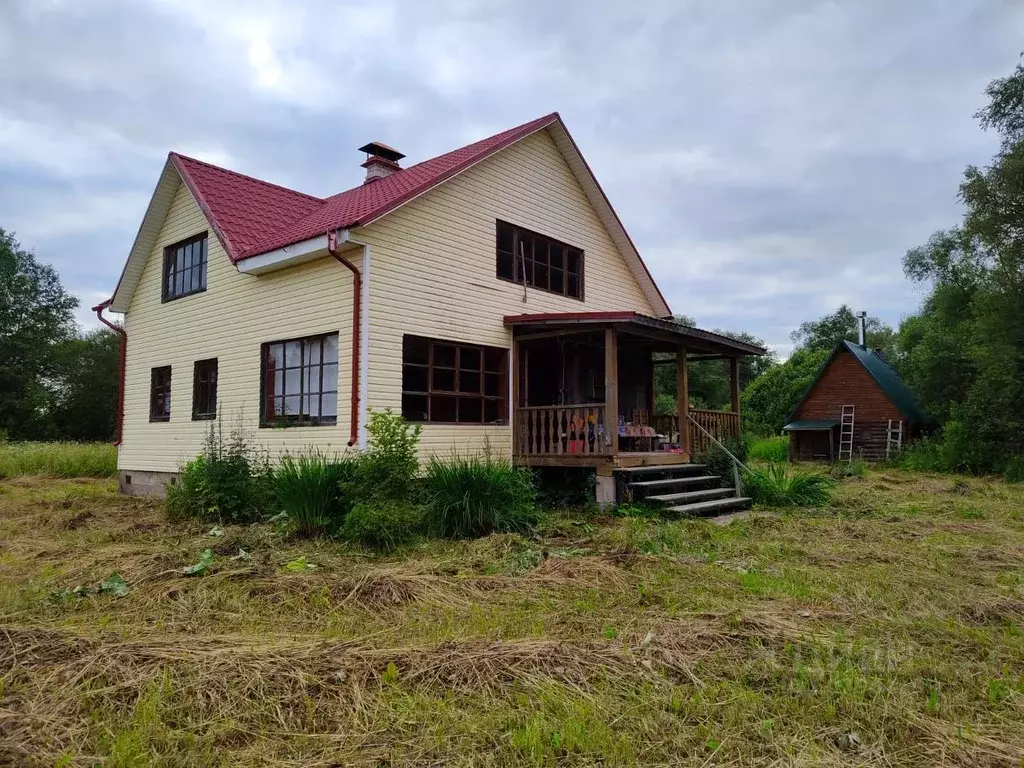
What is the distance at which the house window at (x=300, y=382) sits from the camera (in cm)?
1080

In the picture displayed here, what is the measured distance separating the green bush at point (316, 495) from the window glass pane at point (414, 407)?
5.83ft

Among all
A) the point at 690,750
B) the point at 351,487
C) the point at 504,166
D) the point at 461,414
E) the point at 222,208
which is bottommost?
the point at 690,750

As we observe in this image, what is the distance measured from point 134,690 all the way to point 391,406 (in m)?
6.81

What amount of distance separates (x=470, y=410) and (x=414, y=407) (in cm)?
118

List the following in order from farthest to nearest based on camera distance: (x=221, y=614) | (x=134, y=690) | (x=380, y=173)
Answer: (x=380, y=173), (x=221, y=614), (x=134, y=690)

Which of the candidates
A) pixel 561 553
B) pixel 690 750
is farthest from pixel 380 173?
pixel 690 750

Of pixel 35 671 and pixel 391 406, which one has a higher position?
pixel 391 406

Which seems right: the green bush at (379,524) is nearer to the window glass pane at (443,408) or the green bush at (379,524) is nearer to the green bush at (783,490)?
the window glass pane at (443,408)

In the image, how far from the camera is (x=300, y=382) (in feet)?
37.1

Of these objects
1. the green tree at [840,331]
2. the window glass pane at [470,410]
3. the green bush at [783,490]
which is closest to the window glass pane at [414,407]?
the window glass pane at [470,410]

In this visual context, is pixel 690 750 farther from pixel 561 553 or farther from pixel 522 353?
pixel 522 353

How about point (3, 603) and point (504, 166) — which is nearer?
point (3, 603)

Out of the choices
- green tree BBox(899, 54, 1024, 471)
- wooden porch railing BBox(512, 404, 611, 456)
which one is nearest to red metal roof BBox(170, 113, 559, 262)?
wooden porch railing BBox(512, 404, 611, 456)

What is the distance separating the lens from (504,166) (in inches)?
502
